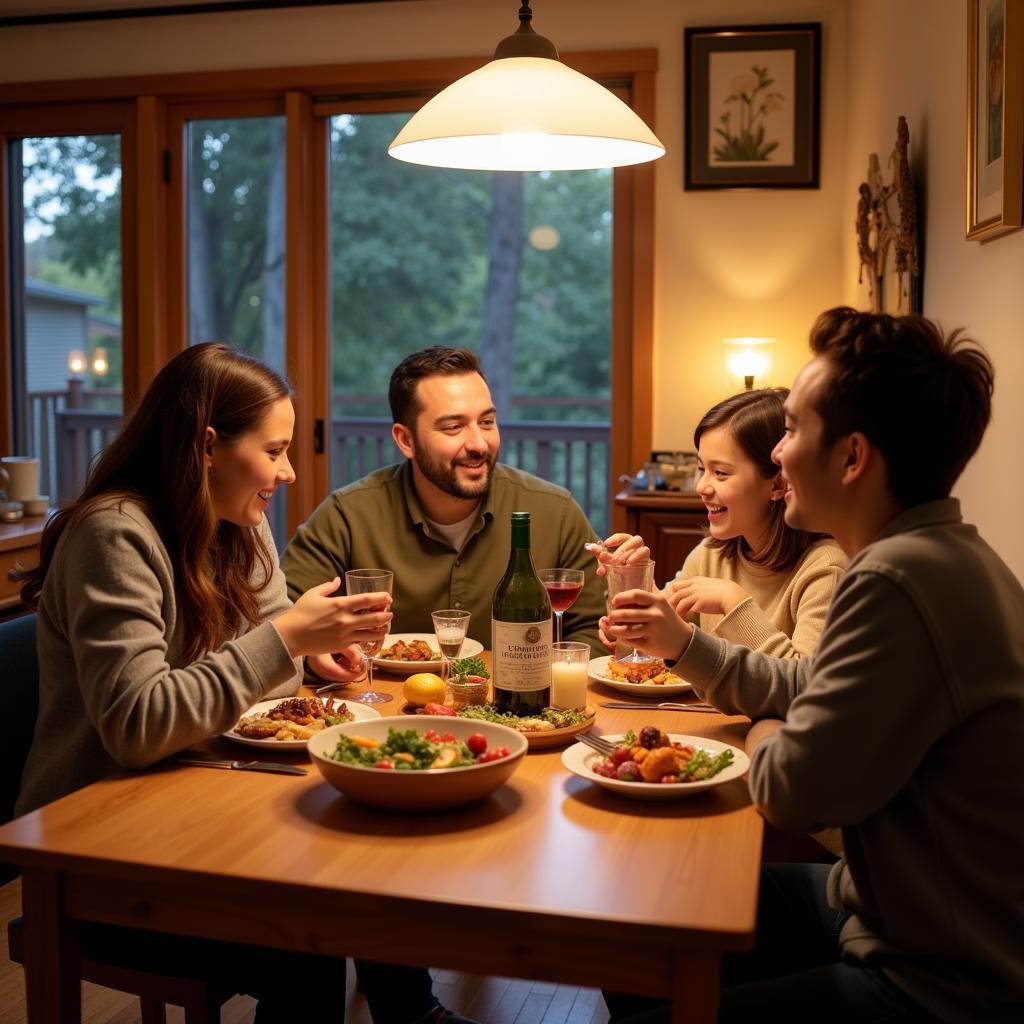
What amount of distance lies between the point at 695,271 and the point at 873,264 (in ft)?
3.51

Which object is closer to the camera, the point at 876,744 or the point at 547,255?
the point at 876,744

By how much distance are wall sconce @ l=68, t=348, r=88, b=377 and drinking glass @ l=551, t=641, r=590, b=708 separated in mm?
4004

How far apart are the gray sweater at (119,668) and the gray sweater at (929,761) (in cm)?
71

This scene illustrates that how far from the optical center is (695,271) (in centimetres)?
436

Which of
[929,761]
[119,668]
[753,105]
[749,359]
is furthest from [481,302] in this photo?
[929,761]

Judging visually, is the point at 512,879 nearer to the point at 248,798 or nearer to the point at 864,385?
the point at 248,798

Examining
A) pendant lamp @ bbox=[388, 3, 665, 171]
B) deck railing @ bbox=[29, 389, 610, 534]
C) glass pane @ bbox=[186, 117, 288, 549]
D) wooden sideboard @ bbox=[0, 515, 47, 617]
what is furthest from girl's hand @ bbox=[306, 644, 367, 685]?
glass pane @ bbox=[186, 117, 288, 549]

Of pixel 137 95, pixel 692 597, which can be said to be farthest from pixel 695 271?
pixel 692 597

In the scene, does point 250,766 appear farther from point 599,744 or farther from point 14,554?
point 14,554

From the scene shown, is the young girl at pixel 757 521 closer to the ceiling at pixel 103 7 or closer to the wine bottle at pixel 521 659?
the wine bottle at pixel 521 659

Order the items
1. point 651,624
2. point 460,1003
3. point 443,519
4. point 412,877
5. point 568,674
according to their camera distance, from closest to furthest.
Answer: point 412,877
point 651,624
point 568,674
point 460,1003
point 443,519

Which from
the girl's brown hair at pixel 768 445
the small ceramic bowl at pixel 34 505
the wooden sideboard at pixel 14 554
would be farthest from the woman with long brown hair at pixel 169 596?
the small ceramic bowl at pixel 34 505

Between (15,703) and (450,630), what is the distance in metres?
0.69

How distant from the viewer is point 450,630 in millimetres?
1874
